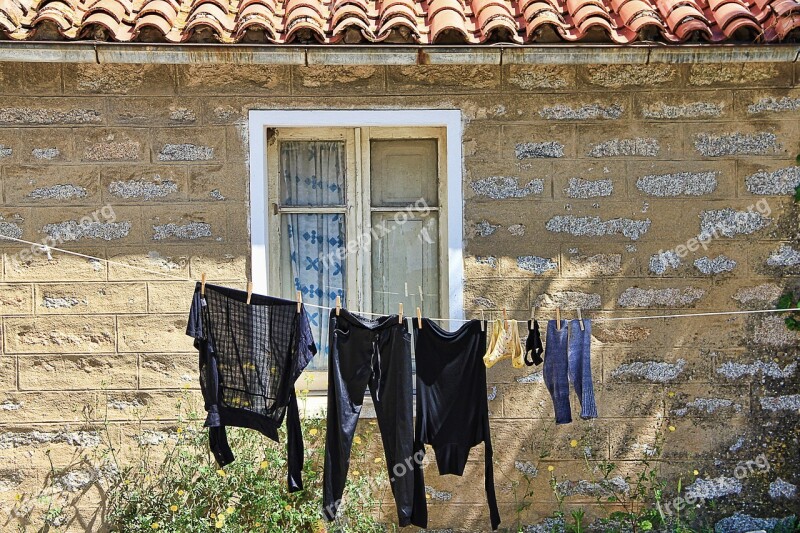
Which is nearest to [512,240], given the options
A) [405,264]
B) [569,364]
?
[405,264]

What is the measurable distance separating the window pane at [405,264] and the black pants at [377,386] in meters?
0.82

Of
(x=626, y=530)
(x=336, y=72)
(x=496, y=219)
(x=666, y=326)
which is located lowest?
(x=626, y=530)

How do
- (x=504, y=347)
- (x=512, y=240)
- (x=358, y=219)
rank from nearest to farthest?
(x=504, y=347), (x=512, y=240), (x=358, y=219)

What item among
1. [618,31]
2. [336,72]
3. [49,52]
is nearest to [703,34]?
[618,31]

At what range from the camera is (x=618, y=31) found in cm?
487

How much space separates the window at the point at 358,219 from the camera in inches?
205

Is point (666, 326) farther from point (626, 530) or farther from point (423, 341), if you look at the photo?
point (423, 341)

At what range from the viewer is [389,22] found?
4688mm

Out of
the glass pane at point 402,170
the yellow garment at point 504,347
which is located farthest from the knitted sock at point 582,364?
the glass pane at point 402,170

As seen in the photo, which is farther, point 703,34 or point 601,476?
point 601,476

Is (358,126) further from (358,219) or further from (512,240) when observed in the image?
(512,240)

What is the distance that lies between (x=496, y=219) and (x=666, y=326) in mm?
1169

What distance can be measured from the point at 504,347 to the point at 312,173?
1.64 m

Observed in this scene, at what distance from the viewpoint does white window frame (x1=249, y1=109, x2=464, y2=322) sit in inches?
196
